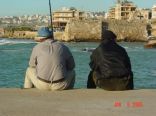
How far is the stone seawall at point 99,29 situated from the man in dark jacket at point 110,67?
306 ft

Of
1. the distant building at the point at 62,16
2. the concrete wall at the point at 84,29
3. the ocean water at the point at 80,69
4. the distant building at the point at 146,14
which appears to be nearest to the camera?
the ocean water at the point at 80,69

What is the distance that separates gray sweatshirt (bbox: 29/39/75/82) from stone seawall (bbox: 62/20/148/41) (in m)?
93.4

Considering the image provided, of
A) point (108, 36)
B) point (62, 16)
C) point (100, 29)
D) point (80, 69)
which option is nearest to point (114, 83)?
point (108, 36)

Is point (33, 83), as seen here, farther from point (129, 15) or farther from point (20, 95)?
point (129, 15)

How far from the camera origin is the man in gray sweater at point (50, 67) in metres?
8.28

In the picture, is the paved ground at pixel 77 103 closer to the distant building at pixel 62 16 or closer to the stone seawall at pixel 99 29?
the stone seawall at pixel 99 29

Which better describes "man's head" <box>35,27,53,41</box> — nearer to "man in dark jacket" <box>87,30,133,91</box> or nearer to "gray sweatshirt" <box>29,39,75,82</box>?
"gray sweatshirt" <box>29,39,75,82</box>

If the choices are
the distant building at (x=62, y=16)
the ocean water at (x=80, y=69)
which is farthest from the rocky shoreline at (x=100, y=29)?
the ocean water at (x=80, y=69)

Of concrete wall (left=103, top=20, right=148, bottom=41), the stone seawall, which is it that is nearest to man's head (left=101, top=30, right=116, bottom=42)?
the stone seawall

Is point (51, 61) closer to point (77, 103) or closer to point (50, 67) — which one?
point (50, 67)

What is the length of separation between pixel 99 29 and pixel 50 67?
309 feet

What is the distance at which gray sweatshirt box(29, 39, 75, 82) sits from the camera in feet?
27.1

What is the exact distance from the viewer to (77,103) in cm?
753

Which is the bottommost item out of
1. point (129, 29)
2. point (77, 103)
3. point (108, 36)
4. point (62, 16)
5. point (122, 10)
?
point (129, 29)
